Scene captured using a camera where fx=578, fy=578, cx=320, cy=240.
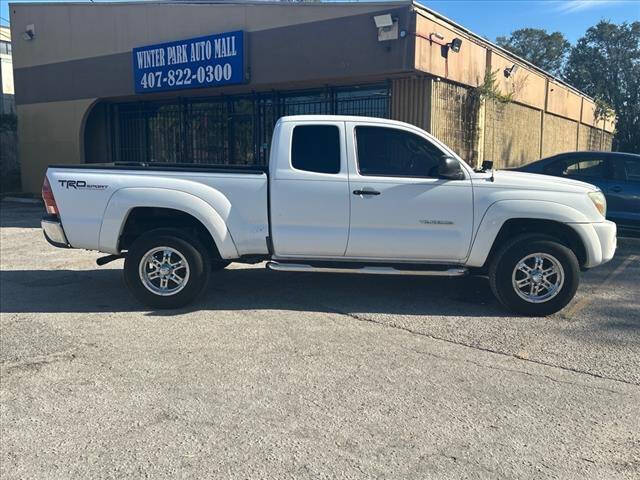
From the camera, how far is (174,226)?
21.2 ft

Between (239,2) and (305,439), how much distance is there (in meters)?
12.7

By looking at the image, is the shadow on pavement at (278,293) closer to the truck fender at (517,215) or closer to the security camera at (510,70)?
the truck fender at (517,215)

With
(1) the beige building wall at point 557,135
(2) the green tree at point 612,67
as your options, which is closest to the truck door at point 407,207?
(1) the beige building wall at point 557,135

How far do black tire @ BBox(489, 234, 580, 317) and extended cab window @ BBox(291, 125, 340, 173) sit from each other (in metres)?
2.02

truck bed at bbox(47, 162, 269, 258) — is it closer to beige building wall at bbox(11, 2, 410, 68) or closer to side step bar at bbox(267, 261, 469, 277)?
side step bar at bbox(267, 261, 469, 277)

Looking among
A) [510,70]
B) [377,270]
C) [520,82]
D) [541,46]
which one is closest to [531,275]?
[377,270]

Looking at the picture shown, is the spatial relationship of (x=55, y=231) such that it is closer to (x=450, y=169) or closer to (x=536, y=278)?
(x=450, y=169)

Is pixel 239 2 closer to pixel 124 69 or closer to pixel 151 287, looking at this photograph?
pixel 124 69

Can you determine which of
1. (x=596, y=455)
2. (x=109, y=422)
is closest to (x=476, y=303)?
(x=596, y=455)

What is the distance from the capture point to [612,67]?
4609 centimetres

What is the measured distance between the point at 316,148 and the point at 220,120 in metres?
10.8

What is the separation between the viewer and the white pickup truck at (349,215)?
608 centimetres

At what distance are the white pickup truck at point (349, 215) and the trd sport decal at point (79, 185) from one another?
0.01 meters

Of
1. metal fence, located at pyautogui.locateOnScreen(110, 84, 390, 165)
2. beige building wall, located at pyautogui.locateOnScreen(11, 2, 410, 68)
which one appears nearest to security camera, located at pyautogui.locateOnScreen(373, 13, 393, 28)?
beige building wall, located at pyautogui.locateOnScreen(11, 2, 410, 68)
